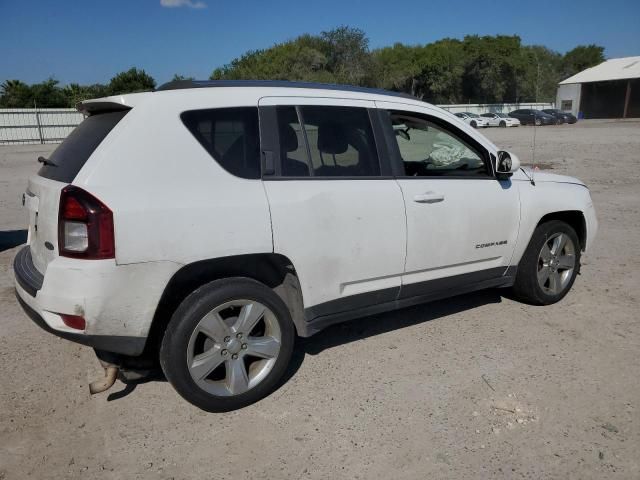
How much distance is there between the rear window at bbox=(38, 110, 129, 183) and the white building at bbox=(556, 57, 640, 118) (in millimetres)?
65621

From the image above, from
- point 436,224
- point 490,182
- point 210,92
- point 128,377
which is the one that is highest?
point 210,92

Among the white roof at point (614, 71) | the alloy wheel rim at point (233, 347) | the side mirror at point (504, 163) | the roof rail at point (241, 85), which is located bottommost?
the alloy wheel rim at point (233, 347)

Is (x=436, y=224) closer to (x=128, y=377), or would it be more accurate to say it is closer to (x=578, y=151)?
(x=128, y=377)

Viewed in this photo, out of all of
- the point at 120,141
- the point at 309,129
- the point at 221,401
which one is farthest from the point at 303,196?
the point at 221,401

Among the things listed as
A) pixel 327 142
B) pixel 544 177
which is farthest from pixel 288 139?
pixel 544 177

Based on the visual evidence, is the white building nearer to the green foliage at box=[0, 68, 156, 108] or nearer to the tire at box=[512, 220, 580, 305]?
the green foliage at box=[0, 68, 156, 108]

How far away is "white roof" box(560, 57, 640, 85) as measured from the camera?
5647 centimetres

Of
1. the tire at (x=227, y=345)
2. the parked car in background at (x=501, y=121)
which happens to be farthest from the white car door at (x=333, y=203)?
the parked car in background at (x=501, y=121)

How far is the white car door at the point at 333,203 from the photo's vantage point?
3.16 m

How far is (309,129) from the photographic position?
11.0 ft

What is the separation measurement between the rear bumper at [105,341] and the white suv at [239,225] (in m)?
0.01

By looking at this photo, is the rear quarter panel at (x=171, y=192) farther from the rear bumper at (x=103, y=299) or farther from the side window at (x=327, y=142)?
the side window at (x=327, y=142)

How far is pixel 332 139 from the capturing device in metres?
3.48

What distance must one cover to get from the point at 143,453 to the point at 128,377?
0.51 metres
